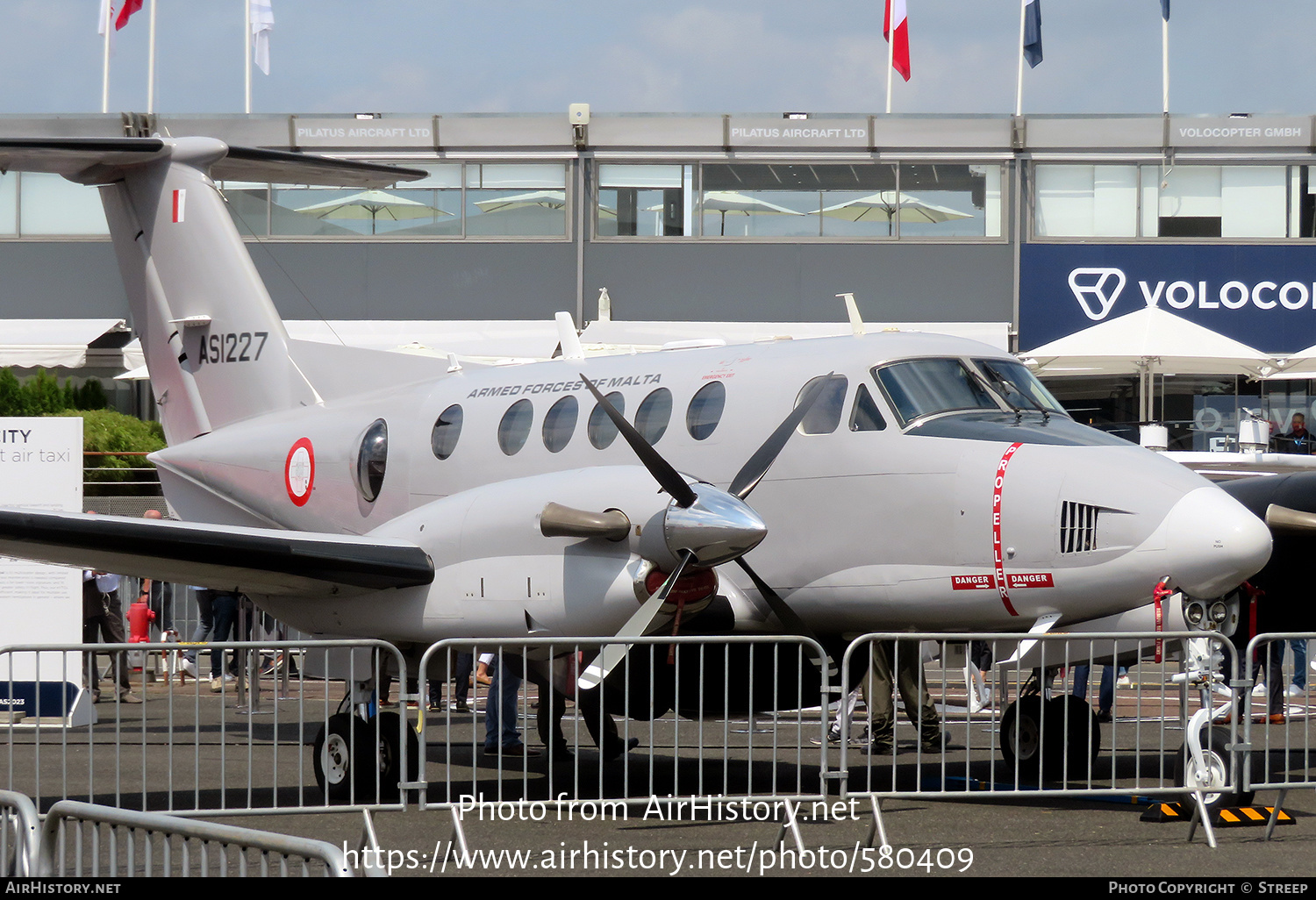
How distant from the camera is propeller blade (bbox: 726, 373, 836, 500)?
9156 mm

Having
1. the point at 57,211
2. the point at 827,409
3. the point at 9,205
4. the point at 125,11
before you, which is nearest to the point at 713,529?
the point at 827,409

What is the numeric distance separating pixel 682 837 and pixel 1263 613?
470cm

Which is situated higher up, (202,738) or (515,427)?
(515,427)

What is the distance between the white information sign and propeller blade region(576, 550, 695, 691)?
633cm

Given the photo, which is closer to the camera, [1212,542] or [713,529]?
[1212,542]

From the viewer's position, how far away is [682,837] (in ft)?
25.2

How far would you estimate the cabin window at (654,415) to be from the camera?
9.95 metres

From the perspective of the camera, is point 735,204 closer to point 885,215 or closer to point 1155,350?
point 885,215

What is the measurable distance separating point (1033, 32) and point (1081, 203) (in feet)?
17.2

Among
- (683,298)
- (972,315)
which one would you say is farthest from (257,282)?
(972,315)

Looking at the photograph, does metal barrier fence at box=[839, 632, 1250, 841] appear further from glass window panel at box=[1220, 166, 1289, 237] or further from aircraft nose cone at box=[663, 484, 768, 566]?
glass window panel at box=[1220, 166, 1289, 237]

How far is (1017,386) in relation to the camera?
30.8 feet

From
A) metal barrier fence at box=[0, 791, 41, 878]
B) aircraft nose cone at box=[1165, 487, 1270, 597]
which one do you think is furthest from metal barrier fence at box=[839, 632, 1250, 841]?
metal barrier fence at box=[0, 791, 41, 878]

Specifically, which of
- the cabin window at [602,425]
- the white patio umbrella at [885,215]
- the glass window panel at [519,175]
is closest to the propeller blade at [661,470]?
the cabin window at [602,425]
